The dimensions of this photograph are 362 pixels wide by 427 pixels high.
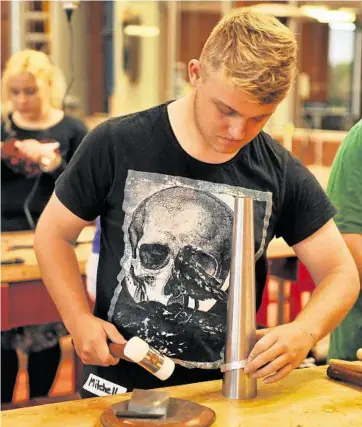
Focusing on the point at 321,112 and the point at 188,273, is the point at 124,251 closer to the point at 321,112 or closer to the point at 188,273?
the point at 188,273

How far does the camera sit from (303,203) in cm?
156

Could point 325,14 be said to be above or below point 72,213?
above

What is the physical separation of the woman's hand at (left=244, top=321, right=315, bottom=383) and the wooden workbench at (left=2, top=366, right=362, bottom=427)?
5 centimetres

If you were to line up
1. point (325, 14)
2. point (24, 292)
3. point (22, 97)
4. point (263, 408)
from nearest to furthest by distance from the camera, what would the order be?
1. point (263, 408)
2. point (24, 292)
3. point (22, 97)
4. point (325, 14)

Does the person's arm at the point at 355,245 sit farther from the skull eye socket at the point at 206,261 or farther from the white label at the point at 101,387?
the white label at the point at 101,387

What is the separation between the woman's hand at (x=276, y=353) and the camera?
1.35m

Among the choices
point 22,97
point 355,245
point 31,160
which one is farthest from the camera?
point 22,97

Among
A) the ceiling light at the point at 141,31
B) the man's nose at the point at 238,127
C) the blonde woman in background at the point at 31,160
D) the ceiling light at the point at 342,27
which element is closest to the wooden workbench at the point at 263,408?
the man's nose at the point at 238,127

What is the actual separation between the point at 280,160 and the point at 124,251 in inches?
13.8

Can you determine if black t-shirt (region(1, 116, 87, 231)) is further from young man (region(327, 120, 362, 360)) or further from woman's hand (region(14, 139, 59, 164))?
young man (region(327, 120, 362, 360))

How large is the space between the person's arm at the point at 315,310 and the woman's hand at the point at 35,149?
2014 millimetres

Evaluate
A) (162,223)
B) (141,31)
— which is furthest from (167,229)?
(141,31)

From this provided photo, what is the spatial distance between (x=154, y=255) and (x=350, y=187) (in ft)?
1.49

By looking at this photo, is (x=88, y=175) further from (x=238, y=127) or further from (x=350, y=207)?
(x=350, y=207)
